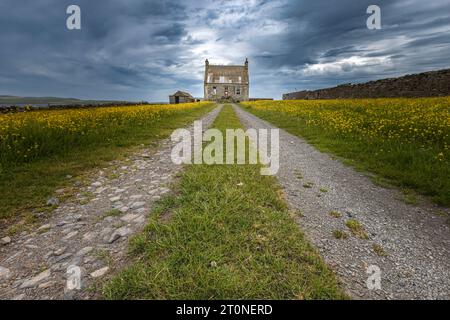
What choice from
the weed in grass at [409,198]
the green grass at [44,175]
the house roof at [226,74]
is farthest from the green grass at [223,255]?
the house roof at [226,74]

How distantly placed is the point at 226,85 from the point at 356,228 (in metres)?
88.9

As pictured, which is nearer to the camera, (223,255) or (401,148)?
(223,255)

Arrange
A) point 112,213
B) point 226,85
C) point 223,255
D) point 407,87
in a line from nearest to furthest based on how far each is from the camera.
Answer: point 223,255 < point 112,213 < point 407,87 < point 226,85

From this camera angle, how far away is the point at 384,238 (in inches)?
125

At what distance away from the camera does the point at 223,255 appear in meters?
2.67

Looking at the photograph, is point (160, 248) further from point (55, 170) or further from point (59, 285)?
point (55, 170)

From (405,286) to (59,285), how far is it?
3.55m

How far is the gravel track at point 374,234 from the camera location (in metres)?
2.36

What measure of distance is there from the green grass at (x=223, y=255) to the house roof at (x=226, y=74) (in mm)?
88869

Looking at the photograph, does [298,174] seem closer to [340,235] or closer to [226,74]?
[340,235]

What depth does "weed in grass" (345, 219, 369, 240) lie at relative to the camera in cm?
323

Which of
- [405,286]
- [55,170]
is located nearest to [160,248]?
→ [405,286]

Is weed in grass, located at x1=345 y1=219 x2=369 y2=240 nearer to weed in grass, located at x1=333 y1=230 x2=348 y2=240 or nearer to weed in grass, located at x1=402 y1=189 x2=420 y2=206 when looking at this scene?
weed in grass, located at x1=333 y1=230 x2=348 y2=240

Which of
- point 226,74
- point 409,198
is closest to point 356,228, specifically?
point 409,198
